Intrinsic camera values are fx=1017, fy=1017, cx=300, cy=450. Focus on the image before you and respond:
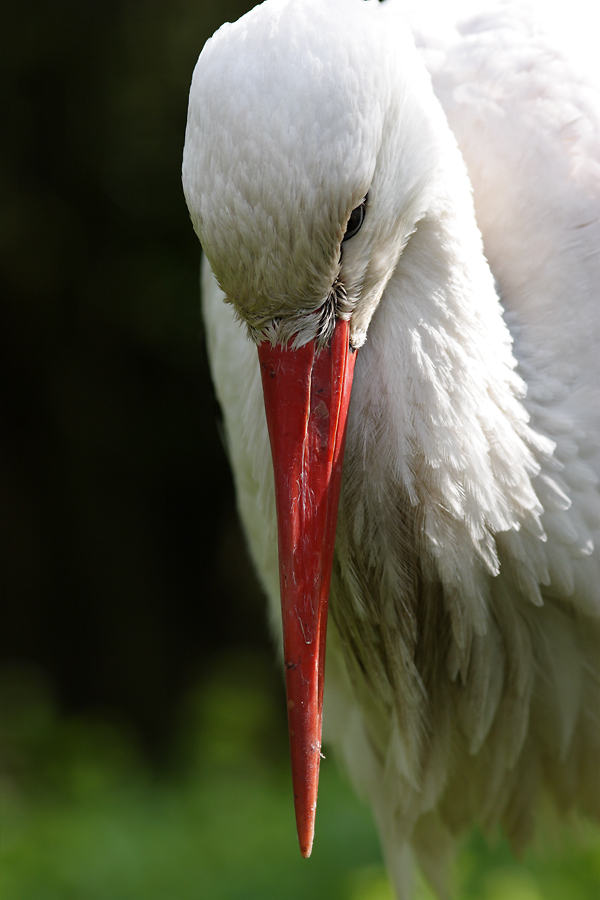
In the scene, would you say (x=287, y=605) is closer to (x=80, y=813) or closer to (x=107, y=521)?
(x=80, y=813)

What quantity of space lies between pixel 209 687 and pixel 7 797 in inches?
35.3

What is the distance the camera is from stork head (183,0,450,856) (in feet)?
3.48

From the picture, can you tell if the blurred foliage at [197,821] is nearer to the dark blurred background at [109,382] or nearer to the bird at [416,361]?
the dark blurred background at [109,382]

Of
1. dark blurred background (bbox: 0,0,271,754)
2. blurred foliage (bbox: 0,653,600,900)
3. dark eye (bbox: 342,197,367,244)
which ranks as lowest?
blurred foliage (bbox: 0,653,600,900)

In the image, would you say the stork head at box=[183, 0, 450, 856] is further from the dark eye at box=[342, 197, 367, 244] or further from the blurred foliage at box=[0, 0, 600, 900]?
the blurred foliage at box=[0, 0, 600, 900]

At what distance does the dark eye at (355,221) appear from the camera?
3.77 ft

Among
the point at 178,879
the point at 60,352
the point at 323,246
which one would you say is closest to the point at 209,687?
the point at 178,879

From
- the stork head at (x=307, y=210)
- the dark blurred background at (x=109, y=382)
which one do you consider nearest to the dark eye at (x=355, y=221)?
the stork head at (x=307, y=210)

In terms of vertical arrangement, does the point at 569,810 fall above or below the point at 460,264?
below

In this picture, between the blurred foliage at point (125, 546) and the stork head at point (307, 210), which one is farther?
the blurred foliage at point (125, 546)

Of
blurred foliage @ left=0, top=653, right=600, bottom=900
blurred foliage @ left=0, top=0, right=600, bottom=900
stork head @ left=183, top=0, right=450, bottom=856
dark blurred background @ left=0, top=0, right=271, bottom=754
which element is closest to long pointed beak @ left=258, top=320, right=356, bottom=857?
stork head @ left=183, top=0, right=450, bottom=856

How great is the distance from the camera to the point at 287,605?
47.2 inches

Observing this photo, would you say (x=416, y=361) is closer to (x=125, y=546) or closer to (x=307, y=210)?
(x=307, y=210)

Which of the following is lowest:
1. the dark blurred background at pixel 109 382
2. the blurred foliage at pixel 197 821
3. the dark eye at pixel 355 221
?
the blurred foliage at pixel 197 821
